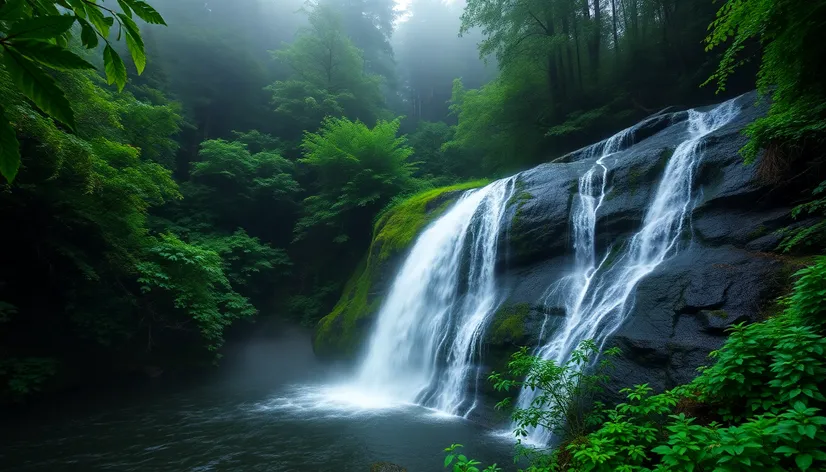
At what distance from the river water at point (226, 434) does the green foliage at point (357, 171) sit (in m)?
8.39

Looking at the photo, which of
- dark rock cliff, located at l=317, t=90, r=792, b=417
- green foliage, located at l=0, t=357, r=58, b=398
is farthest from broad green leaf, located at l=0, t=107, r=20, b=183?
green foliage, located at l=0, t=357, r=58, b=398

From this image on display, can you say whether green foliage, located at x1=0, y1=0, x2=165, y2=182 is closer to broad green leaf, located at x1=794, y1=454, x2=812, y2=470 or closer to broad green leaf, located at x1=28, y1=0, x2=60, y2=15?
broad green leaf, located at x1=28, y1=0, x2=60, y2=15

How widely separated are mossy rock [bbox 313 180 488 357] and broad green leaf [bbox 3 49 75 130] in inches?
460

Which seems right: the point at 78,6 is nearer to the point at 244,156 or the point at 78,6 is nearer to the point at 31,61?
the point at 31,61

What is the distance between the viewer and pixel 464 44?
1588 inches

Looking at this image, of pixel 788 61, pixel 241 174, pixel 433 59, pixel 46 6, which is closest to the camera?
pixel 46 6

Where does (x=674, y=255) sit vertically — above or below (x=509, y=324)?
above

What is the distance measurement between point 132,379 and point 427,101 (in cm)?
3400

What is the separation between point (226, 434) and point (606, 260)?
785cm

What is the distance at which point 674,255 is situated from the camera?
22.7ft

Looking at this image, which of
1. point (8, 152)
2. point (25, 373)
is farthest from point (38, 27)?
point (25, 373)

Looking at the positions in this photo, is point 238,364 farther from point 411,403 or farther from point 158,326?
point 411,403

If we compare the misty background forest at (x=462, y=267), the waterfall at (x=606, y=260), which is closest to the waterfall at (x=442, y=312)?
the misty background forest at (x=462, y=267)

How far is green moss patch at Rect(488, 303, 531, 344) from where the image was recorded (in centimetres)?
760
